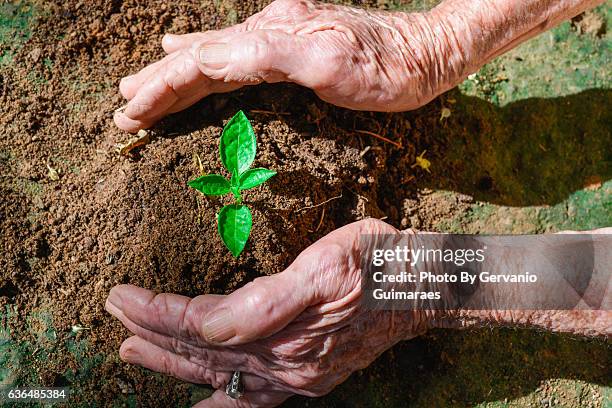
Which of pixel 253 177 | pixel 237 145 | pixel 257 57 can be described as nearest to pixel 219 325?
pixel 253 177

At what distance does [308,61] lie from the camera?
5.98ft

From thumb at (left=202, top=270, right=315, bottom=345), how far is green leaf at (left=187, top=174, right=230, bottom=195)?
33 cm

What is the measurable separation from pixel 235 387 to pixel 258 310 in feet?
1.29

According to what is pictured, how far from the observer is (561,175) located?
256 centimetres

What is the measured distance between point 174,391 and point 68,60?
135 centimetres

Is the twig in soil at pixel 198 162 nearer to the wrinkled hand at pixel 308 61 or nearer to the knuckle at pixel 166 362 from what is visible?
the wrinkled hand at pixel 308 61

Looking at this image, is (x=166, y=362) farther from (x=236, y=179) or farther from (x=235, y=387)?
(x=236, y=179)

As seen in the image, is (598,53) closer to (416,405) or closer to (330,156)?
(330,156)

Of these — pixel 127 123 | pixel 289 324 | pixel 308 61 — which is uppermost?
pixel 308 61

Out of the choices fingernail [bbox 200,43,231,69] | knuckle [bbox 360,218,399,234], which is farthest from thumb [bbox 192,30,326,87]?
knuckle [bbox 360,218,399,234]

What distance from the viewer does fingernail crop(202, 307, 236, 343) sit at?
174cm

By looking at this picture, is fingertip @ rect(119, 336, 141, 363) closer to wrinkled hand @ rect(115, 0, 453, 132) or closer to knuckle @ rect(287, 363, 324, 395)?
knuckle @ rect(287, 363, 324, 395)

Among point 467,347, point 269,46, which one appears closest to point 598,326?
point 467,347

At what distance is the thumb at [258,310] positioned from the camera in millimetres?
1734
